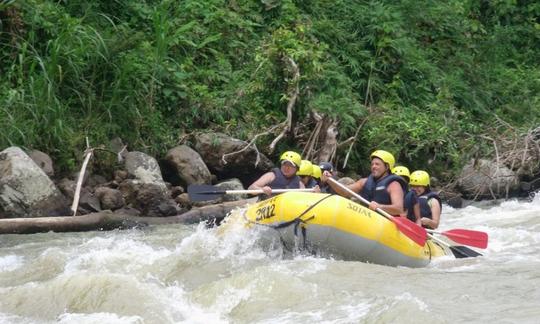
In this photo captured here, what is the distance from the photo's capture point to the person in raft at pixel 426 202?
29.4 feet

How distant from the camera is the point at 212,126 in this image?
12.3m

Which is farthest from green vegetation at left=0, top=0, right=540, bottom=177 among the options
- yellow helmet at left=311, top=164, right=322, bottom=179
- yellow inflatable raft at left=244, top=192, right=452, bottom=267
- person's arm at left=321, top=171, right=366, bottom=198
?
yellow inflatable raft at left=244, top=192, right=452, bottom=267

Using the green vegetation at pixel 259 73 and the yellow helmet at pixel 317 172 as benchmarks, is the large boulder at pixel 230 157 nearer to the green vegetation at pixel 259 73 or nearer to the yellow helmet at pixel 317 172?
the green vegetation at pixel 259 73

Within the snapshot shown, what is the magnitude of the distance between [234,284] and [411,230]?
81.0 inches

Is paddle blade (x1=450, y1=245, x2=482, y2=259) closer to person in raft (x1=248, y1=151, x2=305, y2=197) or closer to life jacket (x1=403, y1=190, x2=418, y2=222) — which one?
life jacket (x1=403, y1=190, x2=418, y2=222)

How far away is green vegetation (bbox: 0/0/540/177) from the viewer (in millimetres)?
11109

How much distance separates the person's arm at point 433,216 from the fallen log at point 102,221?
213 cm

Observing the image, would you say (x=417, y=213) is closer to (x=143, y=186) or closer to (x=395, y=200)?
(x=395, y=200)

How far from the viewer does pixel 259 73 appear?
1281 centimetres

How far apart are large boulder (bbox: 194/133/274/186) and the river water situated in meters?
2.76

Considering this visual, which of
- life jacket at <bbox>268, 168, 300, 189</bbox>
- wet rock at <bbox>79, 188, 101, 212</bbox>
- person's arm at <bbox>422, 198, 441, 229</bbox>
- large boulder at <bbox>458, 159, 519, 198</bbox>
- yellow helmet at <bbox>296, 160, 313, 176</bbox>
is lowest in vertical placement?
Answer: large boulder at <bbox>458, 159, 519, 198</bbox>

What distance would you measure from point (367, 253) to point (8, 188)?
384cm

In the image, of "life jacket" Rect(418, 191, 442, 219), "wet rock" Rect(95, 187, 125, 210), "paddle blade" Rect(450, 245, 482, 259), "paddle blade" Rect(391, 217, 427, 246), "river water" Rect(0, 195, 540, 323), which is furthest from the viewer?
"wet rock" Rect(95, 187, 125, 210)

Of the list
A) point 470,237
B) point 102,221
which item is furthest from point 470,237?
point 102,221
